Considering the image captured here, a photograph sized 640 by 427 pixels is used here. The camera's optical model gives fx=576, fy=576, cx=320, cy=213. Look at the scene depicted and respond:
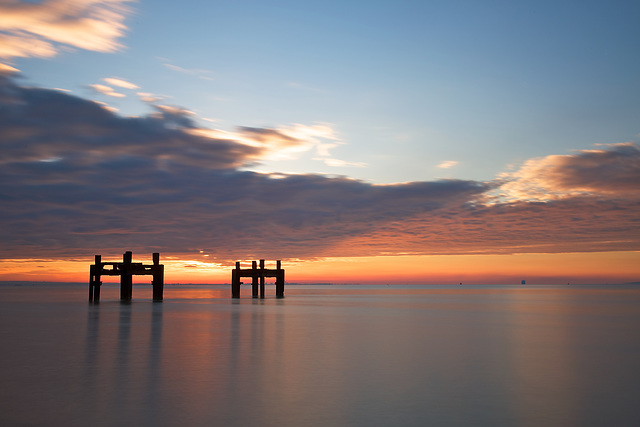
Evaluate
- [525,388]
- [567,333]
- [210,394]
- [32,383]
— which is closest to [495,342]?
[567,333]

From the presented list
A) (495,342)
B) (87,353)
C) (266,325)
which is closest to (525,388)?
(495,342)

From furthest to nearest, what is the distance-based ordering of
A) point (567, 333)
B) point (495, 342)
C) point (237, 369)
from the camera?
point (567, 333)
point (495, 342)
point (237, 369)

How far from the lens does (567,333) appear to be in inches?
1195

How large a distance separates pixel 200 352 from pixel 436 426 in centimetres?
1274

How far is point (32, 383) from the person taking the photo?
14594 mm

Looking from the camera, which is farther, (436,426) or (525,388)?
(525,388)

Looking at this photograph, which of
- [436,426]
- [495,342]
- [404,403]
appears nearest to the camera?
[436,426]

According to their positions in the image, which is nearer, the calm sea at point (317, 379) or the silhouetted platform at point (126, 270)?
the calm sea at point (317, 379)

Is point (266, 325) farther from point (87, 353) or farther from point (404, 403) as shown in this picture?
point (404, 403)

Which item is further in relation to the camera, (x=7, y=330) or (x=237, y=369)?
(x=7, y=330)

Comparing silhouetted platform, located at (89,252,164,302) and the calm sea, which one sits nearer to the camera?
the calm sea

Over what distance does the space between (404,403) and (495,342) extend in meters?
14.0

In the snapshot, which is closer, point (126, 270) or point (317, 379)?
point (317, 379)

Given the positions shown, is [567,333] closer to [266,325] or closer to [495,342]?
[495,342]
